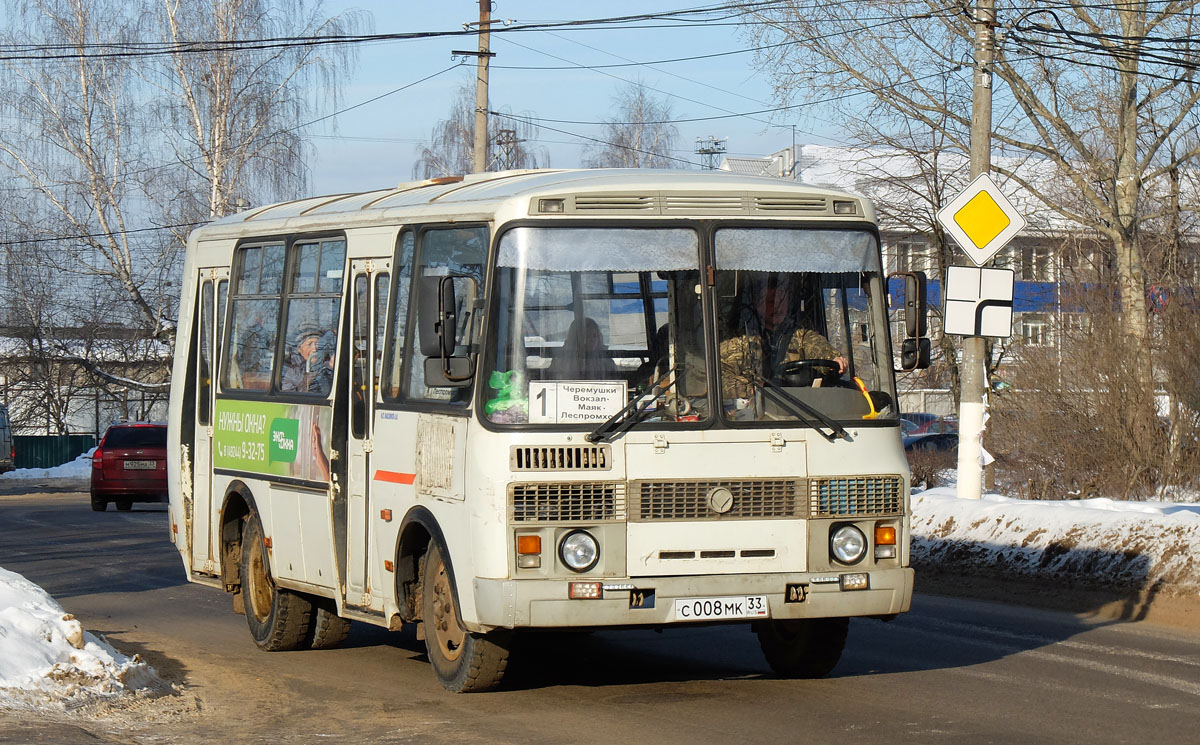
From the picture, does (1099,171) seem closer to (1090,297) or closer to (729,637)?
(1090,297)

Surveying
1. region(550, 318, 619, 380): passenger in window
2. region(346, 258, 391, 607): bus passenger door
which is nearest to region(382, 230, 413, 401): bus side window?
region(346, 258, 391, 607): bus passenger door

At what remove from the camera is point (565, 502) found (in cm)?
804

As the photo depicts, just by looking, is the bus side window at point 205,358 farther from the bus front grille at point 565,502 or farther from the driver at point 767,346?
the driver at point 767,346

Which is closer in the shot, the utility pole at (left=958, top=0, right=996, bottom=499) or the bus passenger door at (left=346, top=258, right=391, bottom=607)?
the bus passenger door at (left=346, top=258, right=391, bottom=607)

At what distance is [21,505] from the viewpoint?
103ft

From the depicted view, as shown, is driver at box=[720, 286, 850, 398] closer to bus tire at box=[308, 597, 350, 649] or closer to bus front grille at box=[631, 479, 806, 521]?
bus front grille at box=[631, 479, 806, 521]

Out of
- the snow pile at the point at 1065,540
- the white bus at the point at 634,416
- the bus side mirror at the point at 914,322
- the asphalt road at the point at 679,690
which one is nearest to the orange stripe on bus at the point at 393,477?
the white bus at the point at 634,416

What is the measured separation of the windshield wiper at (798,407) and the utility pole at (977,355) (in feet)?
23.1

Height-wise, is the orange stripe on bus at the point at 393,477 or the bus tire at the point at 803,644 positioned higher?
the orange stripe on bus at the point at 393,477

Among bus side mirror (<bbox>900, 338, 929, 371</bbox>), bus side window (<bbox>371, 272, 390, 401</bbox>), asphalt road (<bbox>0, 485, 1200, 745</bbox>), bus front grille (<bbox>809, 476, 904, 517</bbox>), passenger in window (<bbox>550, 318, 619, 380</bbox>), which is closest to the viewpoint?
asphalt road (<bbox>0, 485, 1200, 745</bbox>)

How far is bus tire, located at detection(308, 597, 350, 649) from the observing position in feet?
35.8

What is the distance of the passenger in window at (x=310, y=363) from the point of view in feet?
33.4

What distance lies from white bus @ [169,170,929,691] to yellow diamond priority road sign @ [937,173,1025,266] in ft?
19.1

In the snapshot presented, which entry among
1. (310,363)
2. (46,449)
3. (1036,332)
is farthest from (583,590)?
(46,449)
